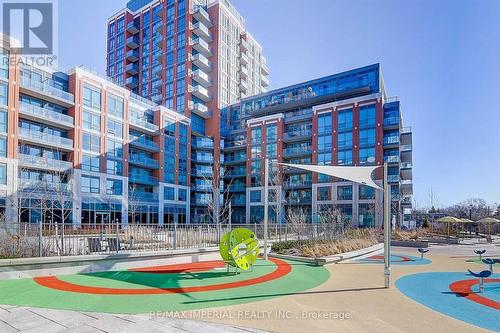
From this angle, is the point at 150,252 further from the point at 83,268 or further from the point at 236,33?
the point at 236,33

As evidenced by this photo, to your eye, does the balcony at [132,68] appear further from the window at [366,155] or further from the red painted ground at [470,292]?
the red painted ground at [470,292]

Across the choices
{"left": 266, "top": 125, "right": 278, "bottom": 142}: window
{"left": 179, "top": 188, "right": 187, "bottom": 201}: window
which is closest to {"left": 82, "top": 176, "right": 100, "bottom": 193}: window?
{"left": 179, "top": 188, "right": 187, "bottom": 201}: window

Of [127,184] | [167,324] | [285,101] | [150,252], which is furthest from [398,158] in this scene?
[167,324]

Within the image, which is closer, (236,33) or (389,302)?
(389,302)

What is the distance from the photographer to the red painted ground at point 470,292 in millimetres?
8076

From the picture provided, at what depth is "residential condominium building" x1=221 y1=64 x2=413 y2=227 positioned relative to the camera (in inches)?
1893

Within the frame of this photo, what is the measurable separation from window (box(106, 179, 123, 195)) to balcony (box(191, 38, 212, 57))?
106 ft

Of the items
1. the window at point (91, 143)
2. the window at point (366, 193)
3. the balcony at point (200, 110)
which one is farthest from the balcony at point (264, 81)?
the window at point (91, 143)

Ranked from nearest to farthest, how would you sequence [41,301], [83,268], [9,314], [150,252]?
[9,314] < [41,301] < [83,268] < [150,252]

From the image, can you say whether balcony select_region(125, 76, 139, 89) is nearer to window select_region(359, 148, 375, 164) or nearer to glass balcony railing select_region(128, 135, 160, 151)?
glass balcony railing select_region(128, 135, 160, 151)

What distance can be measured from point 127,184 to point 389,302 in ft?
140

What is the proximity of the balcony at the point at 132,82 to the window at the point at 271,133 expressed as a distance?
33.1 metres

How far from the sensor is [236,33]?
2874 inches

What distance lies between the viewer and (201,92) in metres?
62.3
